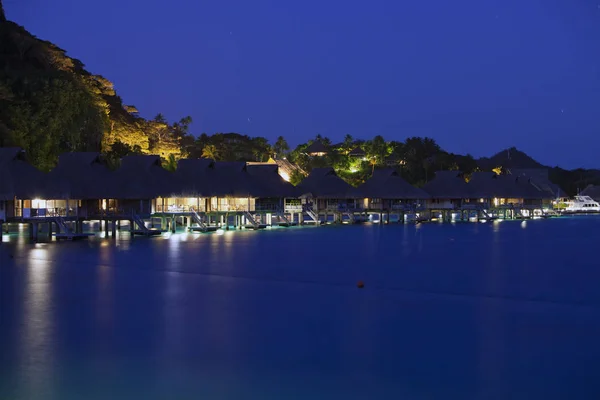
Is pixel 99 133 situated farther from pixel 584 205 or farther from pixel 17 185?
pixel 584 205

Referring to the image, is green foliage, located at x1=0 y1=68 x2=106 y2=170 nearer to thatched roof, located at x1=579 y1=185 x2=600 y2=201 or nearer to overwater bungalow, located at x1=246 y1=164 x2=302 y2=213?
overwater bungalow, located at x1=246 y1=164 x2=302 y2=213

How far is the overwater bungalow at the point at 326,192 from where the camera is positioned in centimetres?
5538

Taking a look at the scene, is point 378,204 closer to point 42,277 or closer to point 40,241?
point 40,241

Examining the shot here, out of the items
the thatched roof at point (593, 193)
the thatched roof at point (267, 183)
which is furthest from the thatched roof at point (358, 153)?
the thatched roof at point (593, 193)

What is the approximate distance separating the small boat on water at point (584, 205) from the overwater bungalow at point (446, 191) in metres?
35.6

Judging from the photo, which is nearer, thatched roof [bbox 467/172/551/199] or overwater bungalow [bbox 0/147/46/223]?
overwater bungalow [bbox 0/147/46/223]

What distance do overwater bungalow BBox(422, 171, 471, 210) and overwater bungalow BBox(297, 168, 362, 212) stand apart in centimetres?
945

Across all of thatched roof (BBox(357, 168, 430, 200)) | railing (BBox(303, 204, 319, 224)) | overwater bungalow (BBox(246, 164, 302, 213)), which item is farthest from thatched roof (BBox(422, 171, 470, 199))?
overwater bungalow (BBox(246, 164, 302, 213))

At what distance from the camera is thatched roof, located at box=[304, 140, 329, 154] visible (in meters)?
86.6

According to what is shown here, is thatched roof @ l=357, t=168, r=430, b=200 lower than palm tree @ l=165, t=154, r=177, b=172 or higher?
lower

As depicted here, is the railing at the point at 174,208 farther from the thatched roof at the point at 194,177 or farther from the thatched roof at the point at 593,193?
the thatched roof at the point at 593,193

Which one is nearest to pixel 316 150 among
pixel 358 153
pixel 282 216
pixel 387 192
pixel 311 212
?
pixel 358 153

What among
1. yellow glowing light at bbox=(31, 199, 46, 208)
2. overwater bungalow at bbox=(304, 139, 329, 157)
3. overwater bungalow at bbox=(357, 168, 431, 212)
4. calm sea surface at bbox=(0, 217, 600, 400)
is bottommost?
calm sea surface at bbox=(0, 217, 600, 400)

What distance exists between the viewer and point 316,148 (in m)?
87.4
